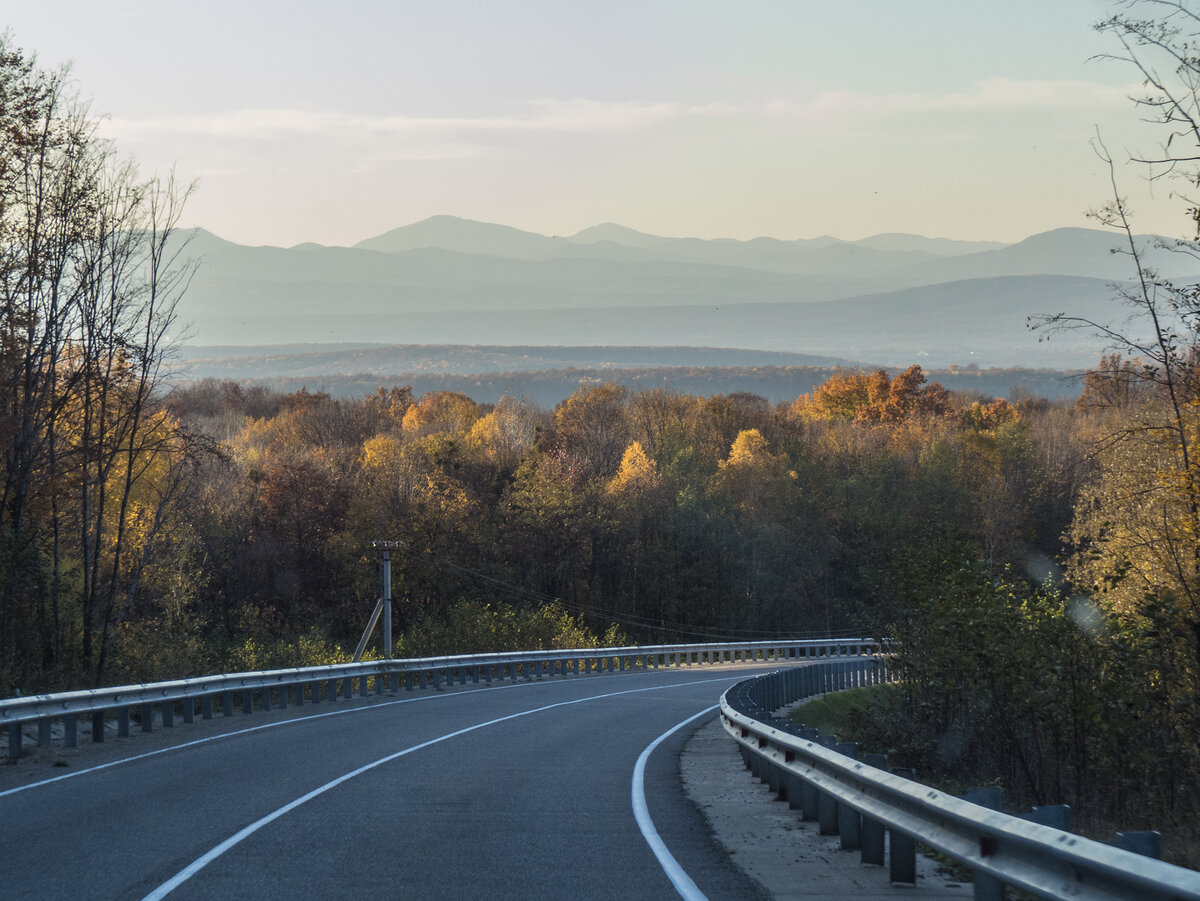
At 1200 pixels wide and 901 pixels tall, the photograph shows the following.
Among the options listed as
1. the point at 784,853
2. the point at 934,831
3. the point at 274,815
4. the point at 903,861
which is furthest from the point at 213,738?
the point at 934,831

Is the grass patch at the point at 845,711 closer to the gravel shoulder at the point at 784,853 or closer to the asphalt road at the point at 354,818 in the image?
the asphalt road at the point at 354,818

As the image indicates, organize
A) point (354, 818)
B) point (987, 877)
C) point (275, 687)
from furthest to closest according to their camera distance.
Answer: point (275, 687)
point (354, 818)
point (987, 877)

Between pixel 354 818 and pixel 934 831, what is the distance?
5469mm

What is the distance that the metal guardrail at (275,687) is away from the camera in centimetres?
1599

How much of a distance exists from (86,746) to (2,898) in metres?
9.66

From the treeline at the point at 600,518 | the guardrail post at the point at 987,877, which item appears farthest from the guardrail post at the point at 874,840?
the treeline at the point at 600,518

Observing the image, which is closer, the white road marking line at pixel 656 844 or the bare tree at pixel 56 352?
the white road marking line at pixel 656 844

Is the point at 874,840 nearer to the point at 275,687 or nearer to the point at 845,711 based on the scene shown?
the point at 275,687

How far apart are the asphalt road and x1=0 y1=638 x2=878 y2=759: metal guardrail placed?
1.99ft

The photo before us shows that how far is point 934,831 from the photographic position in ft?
22.4

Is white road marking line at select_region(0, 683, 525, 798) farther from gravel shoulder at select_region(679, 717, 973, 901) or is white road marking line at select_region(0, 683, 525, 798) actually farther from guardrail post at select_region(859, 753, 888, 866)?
guardrail post at select_region(859, 753, 888, 866)

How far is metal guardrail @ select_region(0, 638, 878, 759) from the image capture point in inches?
630

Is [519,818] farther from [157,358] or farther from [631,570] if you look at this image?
[631,570]

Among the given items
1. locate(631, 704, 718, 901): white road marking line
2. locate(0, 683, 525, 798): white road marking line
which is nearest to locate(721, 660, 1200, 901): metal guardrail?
locate(631, 704, 718, 901): white road marking line
